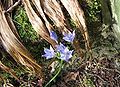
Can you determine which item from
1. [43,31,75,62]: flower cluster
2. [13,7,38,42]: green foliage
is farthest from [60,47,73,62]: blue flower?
[13,7,38,42]: green foliage

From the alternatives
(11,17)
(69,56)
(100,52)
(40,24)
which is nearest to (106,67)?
(100,52)

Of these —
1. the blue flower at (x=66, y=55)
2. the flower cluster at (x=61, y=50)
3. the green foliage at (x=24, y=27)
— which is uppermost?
the green foliage at (x=24, y=27)

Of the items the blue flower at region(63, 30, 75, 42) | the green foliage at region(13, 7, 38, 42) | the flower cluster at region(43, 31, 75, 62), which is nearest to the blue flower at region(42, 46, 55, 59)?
the flower cluster at region(43, 31, 75, 62)

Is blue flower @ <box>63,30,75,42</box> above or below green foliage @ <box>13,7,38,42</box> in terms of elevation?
below

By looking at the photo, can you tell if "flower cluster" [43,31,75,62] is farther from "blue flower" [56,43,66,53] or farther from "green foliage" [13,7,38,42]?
"green foliage" [13,7,38,42]

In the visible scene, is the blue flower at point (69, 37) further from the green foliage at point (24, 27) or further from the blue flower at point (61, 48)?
the green foliage at point (24, 27)

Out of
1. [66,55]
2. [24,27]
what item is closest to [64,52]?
[66,55]

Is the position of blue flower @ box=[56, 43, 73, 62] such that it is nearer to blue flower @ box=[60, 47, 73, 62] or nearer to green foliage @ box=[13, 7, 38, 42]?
blue flower @ box=[60, 47, 73, 62]

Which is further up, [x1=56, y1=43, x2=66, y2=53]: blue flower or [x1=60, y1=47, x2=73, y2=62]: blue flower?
[x1=56, y1=43, x2=66, y2=53]: blue flower

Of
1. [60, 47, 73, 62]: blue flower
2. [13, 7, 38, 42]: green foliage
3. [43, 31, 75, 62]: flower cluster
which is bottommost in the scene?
[60, 47, 73, 62]: blue flower

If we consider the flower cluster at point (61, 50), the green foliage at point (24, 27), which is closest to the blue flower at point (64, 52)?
the flower cluster at point (61, 50)

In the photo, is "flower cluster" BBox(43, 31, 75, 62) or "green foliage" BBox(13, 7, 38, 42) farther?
"green foliage" BBox(13, 7, 38, 42)
